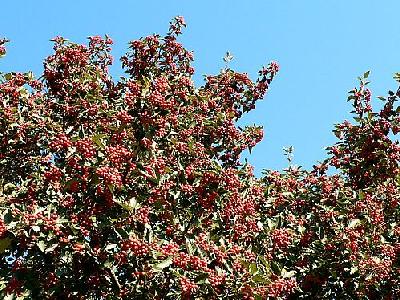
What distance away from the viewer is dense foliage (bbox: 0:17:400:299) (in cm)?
627

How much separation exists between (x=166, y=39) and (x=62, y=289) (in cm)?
599

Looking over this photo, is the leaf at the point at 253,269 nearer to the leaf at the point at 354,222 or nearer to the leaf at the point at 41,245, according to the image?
the leaf at the point at 41,245

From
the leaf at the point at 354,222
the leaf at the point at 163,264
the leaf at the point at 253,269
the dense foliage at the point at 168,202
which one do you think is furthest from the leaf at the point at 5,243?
the leaf at the point at 354,222

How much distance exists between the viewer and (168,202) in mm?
7242

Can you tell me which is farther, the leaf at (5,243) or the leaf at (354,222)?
the leaf at (354,222)

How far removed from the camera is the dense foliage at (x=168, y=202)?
627 centimetres

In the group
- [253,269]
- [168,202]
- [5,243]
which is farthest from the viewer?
[168,202]

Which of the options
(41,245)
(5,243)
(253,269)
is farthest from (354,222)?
(5,243)

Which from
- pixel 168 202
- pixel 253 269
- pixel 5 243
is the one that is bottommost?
pixel 253 269

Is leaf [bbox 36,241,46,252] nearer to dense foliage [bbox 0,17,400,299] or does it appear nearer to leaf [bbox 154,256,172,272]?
dense foliage [bbox 0,17,400,299]

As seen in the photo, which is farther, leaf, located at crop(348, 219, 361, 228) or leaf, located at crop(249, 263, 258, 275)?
leaf, located at crop(348, 219, 361, 228)

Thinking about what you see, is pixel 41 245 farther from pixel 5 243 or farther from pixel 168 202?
pixel 168 202

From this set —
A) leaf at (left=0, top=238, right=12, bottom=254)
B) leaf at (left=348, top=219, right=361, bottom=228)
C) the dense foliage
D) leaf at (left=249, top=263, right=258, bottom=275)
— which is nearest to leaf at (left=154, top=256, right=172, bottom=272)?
the dense foliage

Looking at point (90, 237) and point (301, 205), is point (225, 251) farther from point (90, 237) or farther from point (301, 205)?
point (301, 205)
